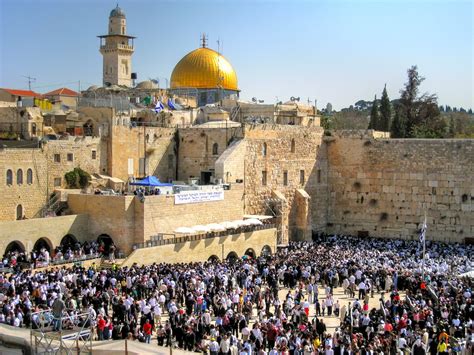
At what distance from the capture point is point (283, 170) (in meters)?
33.3

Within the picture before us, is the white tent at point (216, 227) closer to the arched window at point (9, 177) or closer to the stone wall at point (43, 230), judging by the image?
the stone wall at point (43, 230)

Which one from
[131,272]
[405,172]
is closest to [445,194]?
[405,172]

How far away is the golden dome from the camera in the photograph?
136 ft

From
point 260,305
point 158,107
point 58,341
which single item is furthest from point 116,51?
point 58,341

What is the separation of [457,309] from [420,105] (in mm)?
27073

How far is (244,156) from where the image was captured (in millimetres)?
31172

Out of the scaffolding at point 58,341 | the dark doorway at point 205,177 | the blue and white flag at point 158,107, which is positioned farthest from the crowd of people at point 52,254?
the blue and white flag at point 158,107

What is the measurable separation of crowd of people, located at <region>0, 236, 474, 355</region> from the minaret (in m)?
27.2

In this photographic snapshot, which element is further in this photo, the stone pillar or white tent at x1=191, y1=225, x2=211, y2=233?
the stone pillar

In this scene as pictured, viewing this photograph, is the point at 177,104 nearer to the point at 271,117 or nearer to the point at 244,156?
the point at 271,117

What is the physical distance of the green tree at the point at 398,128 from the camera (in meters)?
42.7

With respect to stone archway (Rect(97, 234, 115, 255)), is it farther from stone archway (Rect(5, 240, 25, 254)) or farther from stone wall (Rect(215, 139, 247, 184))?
stone wall (Rect(215, 139, 247, 184))

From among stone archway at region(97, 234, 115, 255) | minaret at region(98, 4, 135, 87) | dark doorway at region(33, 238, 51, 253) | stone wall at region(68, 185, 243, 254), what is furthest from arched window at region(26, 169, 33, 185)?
minaret at region(98, 4, 135, 87)

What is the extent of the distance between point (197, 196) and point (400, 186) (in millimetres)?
12091
